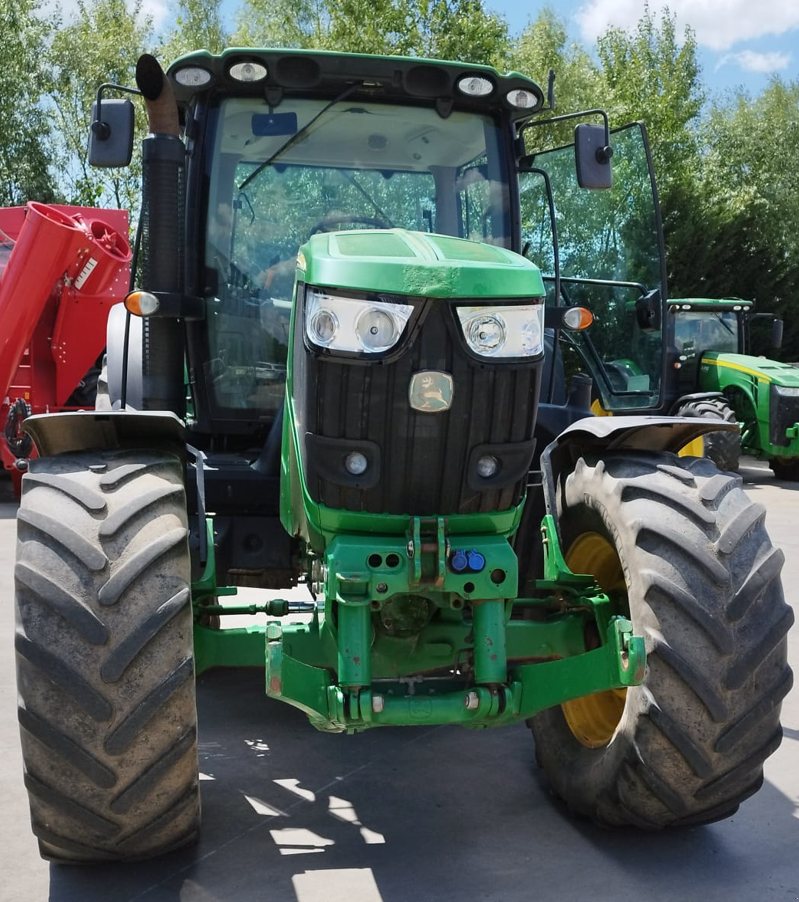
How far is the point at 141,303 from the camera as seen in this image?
13.5ft

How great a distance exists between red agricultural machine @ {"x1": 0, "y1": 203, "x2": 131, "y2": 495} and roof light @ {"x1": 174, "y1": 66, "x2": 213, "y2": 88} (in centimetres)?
576

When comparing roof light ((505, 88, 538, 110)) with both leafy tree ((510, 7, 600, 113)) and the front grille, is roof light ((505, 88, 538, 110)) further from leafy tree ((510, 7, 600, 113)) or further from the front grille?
leafy tree ((510, 7, 600, 113))

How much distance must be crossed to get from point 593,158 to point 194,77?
Result: 1.53 m

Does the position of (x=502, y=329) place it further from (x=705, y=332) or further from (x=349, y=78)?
(x=705, y=332)

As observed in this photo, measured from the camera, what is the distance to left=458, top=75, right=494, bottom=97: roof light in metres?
4.23

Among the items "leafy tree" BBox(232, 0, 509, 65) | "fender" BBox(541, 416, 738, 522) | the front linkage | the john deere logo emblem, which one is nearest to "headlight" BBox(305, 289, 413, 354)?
the john deere logo emblem

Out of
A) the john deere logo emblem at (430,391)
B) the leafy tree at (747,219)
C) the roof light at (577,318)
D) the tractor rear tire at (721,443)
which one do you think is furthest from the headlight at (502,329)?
the leafy tree at (747,219)

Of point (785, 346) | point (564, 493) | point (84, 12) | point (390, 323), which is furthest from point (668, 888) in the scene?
point (84, 12)

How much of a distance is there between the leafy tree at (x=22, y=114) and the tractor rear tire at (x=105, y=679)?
76.0 feet

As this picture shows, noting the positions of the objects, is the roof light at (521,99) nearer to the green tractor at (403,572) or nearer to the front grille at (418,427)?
the green tractor at (403,572)

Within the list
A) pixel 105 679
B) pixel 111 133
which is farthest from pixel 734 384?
pixel 105 679

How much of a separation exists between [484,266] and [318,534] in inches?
34.5

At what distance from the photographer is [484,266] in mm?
2916

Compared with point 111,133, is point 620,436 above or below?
below
